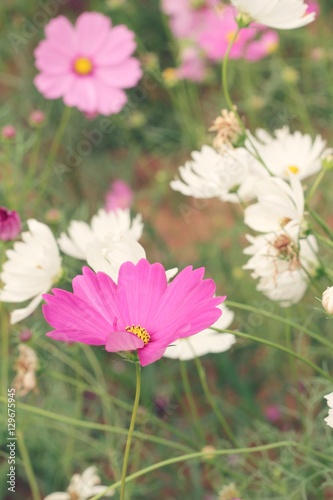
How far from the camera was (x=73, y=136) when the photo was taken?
2006 millimetres

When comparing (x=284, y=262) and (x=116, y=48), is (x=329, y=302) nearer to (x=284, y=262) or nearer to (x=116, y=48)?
(x=284, y=262)

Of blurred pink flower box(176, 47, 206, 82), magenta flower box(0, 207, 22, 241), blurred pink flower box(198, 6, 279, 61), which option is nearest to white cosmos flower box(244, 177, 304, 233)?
magenta flower box(0, 207, 22, 241)

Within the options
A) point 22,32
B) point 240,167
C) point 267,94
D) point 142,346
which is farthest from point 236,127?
point 22,32

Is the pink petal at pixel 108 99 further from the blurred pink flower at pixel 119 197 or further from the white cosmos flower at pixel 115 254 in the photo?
the white cosmos flower at pixel 115 254

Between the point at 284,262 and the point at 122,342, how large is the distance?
0.75ft

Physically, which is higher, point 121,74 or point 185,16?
point 185,16

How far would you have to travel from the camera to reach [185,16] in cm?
170

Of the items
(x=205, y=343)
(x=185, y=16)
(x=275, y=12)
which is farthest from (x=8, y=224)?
(x=185, y=16)

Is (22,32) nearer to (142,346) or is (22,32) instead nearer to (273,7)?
(273,7)

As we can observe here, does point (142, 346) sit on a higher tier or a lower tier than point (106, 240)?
lower

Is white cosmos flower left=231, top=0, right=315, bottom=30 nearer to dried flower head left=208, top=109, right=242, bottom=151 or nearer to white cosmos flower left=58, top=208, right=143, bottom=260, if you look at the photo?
dried flower head left=208, top=109, right=242, bottom=151

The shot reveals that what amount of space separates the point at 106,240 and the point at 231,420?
831 mm

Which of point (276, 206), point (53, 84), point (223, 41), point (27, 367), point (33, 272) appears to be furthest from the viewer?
point (223, 41)

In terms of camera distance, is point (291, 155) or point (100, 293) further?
point (291, 155)
